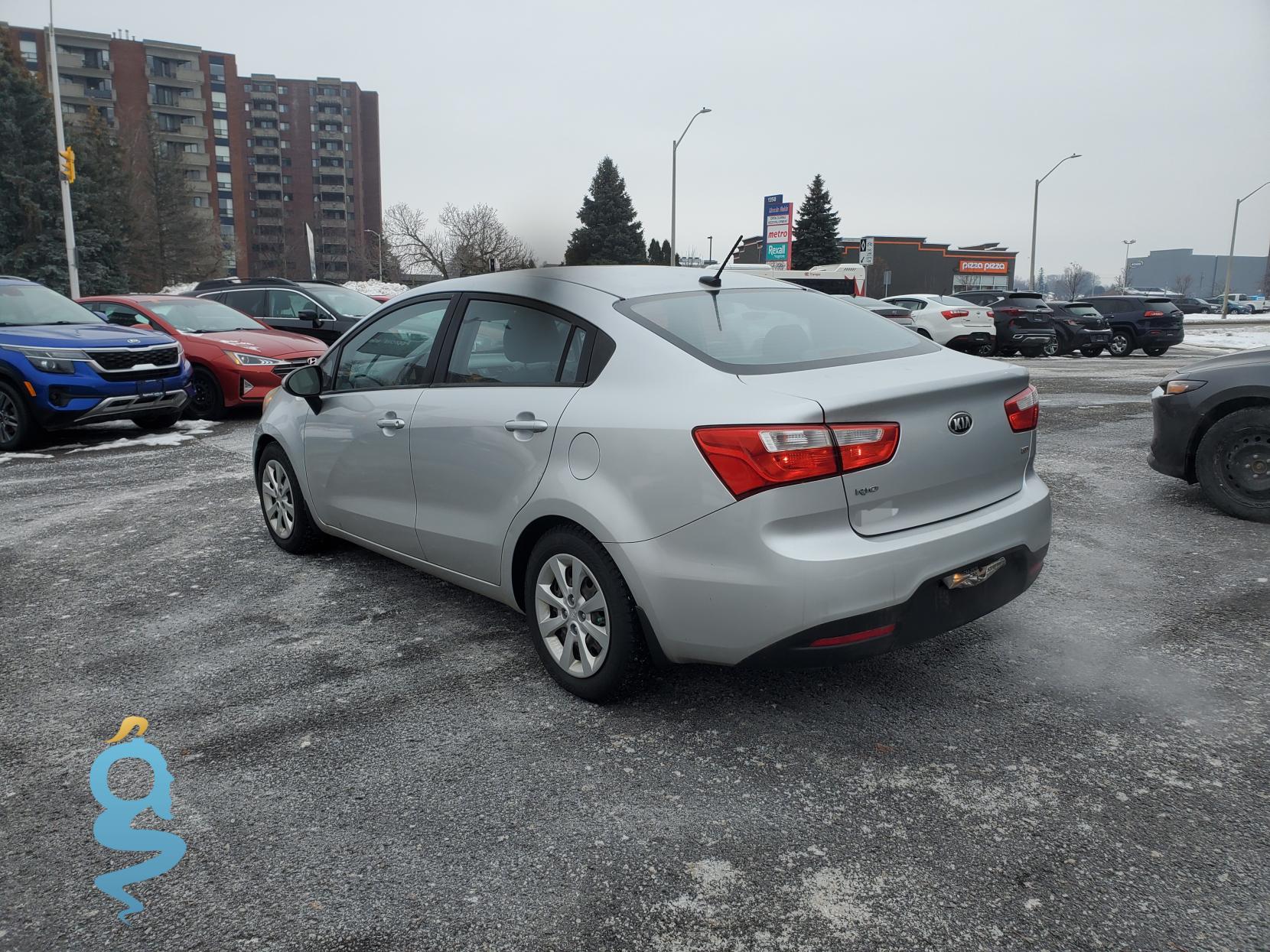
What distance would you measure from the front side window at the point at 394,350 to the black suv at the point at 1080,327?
72.8 feet

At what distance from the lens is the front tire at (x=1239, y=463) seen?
6.12 metres

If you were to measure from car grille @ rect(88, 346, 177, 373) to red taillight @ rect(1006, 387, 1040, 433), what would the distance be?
9093 mm

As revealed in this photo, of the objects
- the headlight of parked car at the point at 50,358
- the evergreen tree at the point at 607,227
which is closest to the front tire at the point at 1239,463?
the evergreen tree at the point at 607,227

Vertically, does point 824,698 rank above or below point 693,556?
below

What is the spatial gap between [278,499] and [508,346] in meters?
2.44

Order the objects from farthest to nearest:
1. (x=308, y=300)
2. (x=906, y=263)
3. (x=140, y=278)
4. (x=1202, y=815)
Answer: (x=906, y=263) → (x=140, y=278) → (x=308, y=300) → (x=1202, y=815)

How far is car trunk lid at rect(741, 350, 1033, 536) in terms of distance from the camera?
2969 mm

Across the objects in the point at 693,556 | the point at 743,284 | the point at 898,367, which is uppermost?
the point at 743,284

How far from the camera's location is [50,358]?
9.25 metres

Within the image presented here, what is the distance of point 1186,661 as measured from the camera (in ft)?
12.8

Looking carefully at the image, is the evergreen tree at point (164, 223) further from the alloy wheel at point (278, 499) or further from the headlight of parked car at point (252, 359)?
the alloy wheel at point (278, 499)

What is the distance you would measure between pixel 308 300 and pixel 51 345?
198 inches

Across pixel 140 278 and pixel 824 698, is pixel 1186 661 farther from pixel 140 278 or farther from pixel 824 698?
pixel 140 278

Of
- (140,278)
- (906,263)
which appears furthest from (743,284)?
(906,263)
